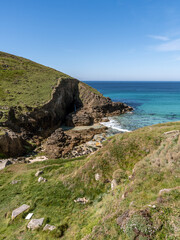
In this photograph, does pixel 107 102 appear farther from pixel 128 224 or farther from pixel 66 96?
pixel 128 224

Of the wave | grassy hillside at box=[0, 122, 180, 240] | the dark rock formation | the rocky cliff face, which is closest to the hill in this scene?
the rocky cliff face

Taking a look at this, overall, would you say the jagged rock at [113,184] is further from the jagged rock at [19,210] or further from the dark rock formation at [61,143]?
the dark rock formation at [61,143]

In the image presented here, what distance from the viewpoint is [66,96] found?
217 ft

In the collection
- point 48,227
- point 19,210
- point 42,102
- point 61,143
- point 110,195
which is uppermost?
point 42,102

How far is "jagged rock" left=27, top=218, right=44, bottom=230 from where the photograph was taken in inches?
428

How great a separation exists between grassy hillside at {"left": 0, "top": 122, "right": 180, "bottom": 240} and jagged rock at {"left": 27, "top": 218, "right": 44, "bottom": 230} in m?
0.34

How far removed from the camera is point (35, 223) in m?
11.2

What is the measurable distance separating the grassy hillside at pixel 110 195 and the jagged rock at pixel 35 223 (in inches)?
13.3

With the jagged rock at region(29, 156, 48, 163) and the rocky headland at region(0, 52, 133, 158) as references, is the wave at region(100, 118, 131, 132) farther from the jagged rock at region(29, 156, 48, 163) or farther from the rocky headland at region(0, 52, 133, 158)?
the jagged rock at region(29, 156, 48, 163)

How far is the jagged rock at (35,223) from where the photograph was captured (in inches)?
428

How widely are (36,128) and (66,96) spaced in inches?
1158

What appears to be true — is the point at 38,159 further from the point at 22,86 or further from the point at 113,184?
the point at 22,86

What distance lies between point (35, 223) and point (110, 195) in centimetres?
655

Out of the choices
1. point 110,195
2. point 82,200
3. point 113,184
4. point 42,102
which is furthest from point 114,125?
point 110,195
